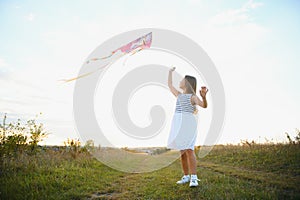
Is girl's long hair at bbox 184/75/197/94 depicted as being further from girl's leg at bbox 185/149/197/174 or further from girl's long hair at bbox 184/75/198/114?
girl's leg at bbox 185/149/197/174

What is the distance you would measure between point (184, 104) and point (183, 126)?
1.62 ft

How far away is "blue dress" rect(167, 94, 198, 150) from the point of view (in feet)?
16.5

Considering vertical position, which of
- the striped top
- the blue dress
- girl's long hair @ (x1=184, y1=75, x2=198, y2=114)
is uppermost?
girl's long hair @ (x1=184, y1=75, x2=198, y2=114)

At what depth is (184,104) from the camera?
17.2 ft

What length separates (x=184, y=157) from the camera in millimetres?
5242

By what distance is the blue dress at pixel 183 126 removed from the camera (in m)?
5.03

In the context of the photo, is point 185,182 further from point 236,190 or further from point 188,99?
point 188,99

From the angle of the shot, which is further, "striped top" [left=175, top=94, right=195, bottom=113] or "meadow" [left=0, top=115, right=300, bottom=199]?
"striped top" [left=175, top=94, right=195, bottom=113]

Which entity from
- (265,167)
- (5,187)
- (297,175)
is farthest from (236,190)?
(5,187)

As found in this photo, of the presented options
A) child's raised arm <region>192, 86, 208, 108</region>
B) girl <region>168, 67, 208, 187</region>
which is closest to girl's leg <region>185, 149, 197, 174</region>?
girl <region>168, 67, 208, 187</region>

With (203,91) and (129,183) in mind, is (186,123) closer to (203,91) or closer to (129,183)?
(203,91)

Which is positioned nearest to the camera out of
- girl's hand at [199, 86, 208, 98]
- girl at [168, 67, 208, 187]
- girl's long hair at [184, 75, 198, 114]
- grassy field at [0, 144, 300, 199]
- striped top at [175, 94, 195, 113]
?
grassy field at [0, 144, 300, 199]

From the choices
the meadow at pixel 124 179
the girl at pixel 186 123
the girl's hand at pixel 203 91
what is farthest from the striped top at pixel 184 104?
the meadow at pixel 124 179

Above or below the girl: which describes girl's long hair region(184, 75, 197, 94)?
above
